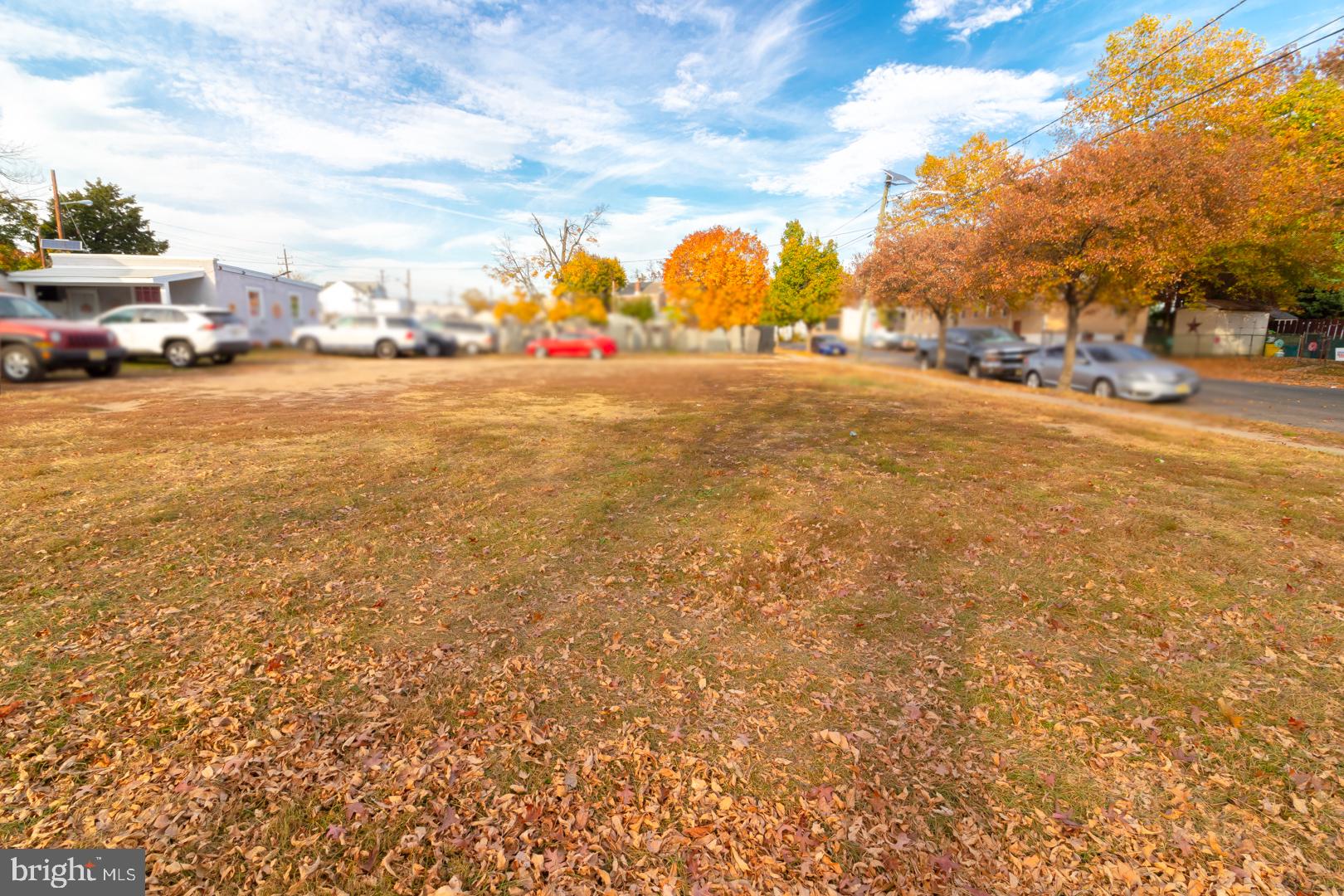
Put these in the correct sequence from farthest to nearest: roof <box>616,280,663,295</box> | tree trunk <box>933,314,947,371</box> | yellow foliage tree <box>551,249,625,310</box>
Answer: roof <box>616,280,663,295</box> → yellow foliage tree <box>551,249,625,310</box> → tree trunk <box>933,314,947,371</box>

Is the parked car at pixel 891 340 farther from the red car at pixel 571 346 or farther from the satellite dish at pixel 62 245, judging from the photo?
the satellite dish at pixel 62 245

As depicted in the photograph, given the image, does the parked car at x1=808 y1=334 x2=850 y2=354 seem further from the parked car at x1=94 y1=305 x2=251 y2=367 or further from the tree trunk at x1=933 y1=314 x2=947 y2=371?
the parked car at x1=94 y1=305 x2=251 y2=367

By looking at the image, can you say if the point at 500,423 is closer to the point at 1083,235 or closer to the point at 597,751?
the point at 597,751

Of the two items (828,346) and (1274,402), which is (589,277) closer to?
(828,346)

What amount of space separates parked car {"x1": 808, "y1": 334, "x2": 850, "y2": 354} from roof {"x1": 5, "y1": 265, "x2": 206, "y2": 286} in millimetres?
37278

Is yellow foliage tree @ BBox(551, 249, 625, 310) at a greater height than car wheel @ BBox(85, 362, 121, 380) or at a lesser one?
greater

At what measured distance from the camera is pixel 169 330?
53.0 feet

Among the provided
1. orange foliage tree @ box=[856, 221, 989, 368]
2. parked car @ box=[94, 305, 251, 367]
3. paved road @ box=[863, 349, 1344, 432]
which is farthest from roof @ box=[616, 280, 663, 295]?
paved road @ box=[863, 349, 1344, 432]

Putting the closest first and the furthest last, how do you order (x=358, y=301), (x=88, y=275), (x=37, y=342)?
(x=37, y=342), (x=88, y=275), (x=358, y=301)

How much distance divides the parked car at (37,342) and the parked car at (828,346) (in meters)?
38.2

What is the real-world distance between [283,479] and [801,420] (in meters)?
8.72

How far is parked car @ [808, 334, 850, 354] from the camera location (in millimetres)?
41031

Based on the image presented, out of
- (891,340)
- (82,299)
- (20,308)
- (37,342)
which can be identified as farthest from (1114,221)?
(891,340)

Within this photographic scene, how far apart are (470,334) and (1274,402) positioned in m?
27.6
